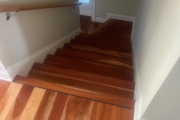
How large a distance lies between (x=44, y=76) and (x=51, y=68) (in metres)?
0.13

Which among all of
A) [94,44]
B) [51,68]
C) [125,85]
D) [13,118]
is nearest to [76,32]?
[94,44]

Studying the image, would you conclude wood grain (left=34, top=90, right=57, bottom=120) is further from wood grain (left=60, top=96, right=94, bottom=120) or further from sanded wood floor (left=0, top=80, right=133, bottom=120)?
wood grain (left=60, top=96, right=94, bottom=120)

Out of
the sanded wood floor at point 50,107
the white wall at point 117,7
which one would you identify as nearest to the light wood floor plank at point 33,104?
the sanded wood floor at point 50,107

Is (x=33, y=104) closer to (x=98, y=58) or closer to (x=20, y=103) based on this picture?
(x=20, y=103)

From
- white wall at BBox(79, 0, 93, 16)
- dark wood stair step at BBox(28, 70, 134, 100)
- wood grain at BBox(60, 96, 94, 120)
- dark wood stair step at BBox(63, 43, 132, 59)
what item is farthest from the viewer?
white wall at BBox(79, 0, 93, 16)

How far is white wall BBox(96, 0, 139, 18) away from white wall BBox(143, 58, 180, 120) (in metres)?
3.13

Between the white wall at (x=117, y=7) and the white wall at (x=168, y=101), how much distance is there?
3.13 meters

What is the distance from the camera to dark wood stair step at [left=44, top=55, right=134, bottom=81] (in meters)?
1.78

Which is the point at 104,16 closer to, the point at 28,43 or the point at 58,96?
the point at 28,43

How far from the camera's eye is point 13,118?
114 centimetres

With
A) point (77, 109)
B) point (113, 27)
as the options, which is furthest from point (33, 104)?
point (113, 27)

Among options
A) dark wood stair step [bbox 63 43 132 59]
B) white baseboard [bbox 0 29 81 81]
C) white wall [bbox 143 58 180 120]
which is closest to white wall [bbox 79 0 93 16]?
dark wood stair step [bbox 63 43 132 59]

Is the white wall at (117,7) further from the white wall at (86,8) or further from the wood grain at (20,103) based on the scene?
the wood grain at (20,103)

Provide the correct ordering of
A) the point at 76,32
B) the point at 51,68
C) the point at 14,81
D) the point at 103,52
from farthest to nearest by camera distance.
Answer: the point at 76,32, the point at 103,52, the point at 51,68, the point at 14,81
